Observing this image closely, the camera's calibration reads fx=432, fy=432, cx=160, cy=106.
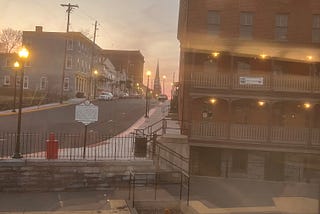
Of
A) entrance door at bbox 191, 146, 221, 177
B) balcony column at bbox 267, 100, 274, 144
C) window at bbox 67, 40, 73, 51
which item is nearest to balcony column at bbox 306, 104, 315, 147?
balcony column at bbox 267, 100, 274, 144

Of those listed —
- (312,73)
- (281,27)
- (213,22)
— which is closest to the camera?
(312,73)

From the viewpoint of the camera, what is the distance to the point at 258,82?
2220cm

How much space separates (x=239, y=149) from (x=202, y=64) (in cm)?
492

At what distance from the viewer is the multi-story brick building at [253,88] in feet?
69.8

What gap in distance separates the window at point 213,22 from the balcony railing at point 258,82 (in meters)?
2.45

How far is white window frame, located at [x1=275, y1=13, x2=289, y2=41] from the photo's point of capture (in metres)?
22.8

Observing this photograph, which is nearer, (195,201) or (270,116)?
(195,201)

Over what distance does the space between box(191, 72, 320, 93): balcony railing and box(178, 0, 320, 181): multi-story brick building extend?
49 mm

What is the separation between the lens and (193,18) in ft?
75.8

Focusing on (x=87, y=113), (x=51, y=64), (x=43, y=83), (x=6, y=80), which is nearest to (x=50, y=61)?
(x=51, y=64)

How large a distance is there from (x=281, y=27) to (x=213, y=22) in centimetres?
361

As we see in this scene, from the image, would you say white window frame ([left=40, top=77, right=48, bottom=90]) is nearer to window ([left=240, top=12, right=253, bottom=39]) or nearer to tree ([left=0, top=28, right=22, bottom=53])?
tree ([left=0, top=28, right=22, bottom=53])

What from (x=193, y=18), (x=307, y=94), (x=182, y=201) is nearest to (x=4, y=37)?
(x=193, y=18)

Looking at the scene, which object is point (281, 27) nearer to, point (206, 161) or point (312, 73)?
point (312, 73)
